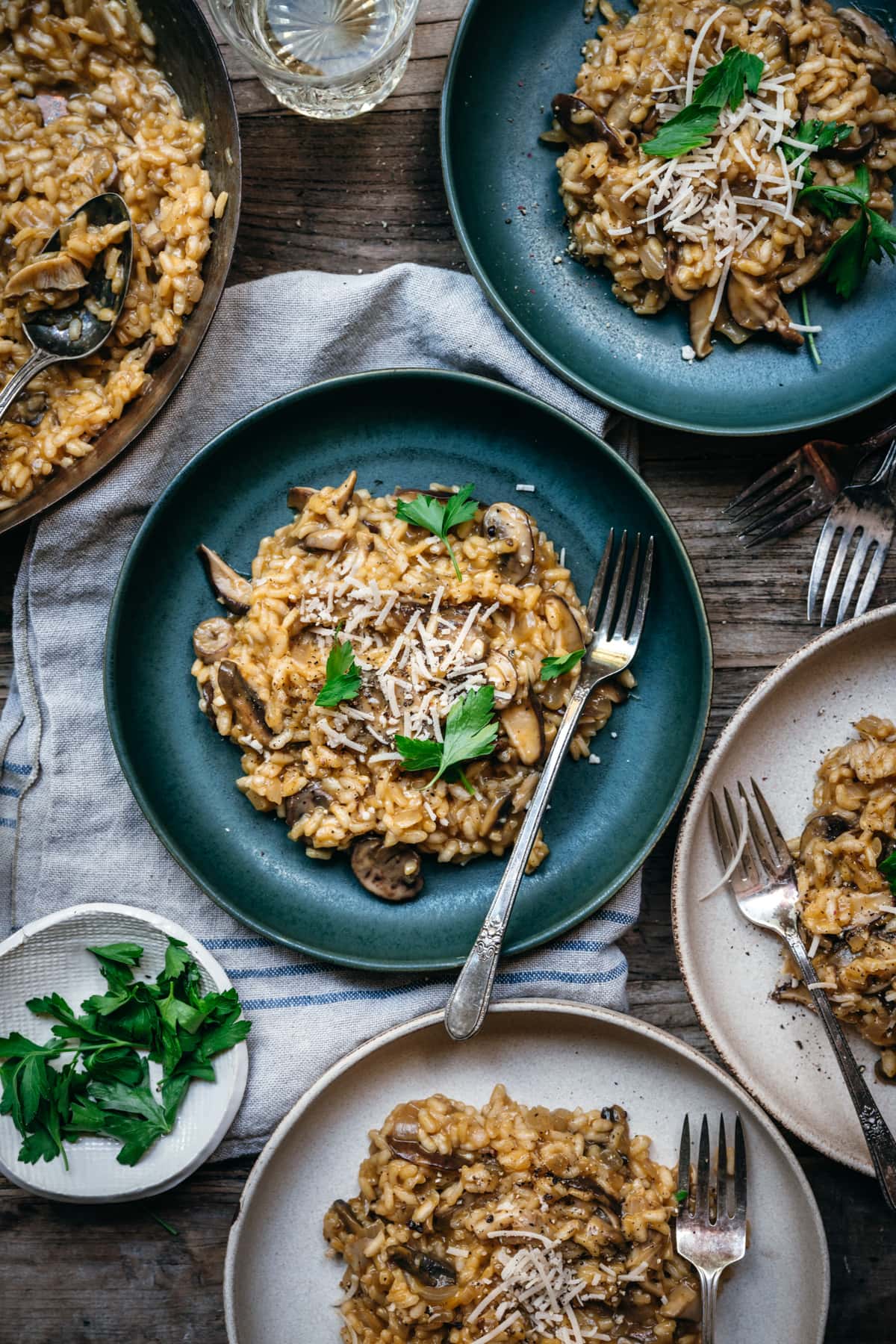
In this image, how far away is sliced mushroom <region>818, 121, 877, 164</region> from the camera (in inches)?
107

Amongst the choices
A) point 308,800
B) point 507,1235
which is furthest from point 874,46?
point 507,1235

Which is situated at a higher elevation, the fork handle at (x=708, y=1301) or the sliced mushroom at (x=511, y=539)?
the sliced mushroom at (x=511, y=539)

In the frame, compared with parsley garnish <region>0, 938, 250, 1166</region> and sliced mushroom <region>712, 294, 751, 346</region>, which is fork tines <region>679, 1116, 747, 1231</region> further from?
sliced mushroom <region>712, 294, 751, 346</region>

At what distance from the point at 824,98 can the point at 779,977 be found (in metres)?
2.40

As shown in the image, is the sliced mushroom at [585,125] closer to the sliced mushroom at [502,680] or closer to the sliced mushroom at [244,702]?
the sliced mushroom at [502,680]

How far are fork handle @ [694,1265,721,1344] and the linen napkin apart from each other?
0.69 metres

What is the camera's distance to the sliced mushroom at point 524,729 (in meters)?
2.60

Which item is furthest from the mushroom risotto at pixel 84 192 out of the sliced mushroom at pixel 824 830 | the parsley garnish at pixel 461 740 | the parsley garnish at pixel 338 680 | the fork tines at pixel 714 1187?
the fork tines at pixel 714 1187

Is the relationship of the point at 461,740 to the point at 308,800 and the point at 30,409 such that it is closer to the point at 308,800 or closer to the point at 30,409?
the point at 308,800

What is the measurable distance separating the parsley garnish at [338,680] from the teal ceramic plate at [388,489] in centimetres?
49

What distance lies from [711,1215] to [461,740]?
1.42 meters

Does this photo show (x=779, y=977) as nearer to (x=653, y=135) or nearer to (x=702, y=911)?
(x=702, y=911)

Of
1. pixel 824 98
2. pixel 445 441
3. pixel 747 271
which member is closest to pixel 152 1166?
pixel 445 441

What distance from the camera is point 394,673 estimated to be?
2564 mm
